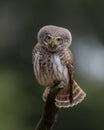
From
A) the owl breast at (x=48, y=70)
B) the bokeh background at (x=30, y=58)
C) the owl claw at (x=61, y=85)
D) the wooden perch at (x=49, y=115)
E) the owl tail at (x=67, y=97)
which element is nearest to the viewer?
the wooden perch at (x=49, y=115)

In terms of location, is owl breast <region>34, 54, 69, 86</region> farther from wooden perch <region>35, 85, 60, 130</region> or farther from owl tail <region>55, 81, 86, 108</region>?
→ wooden perch <region>35, 85, 60, 130</region>

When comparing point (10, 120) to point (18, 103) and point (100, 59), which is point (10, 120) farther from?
point (100, 59)

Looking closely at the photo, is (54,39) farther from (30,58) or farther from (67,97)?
(30,58)

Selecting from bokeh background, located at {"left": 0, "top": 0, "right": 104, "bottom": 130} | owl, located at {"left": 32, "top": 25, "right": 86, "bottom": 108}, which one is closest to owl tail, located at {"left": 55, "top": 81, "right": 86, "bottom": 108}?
owl, located at {"left": 32, "top": 25, "right": 86, "bottom": 108}

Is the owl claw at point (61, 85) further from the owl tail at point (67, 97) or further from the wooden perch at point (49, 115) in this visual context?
the wooden perch at point (49, 115)

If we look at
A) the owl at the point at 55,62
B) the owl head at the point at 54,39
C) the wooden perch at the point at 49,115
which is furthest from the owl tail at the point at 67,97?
the wooden perch at the point at 49,115

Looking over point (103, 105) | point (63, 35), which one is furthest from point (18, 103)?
point (63, 35)
